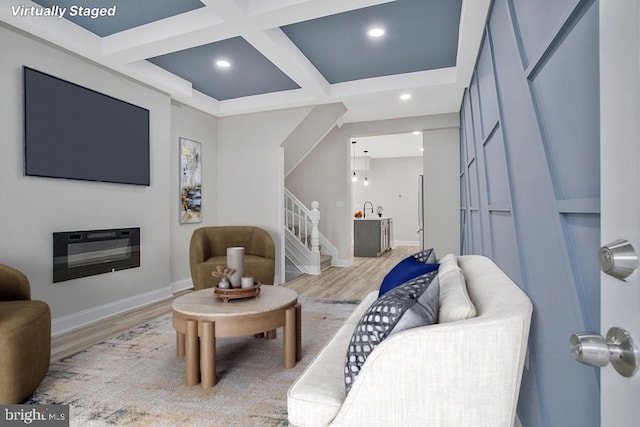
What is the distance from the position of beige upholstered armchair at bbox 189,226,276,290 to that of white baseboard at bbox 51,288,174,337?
46 centimetres

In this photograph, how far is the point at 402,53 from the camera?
12.0 ft

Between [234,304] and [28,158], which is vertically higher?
[28,158]

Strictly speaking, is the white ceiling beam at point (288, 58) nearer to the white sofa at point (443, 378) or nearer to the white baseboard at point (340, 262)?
the white sofa at point (443, 378)

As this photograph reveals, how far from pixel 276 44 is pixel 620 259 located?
10.3 ft

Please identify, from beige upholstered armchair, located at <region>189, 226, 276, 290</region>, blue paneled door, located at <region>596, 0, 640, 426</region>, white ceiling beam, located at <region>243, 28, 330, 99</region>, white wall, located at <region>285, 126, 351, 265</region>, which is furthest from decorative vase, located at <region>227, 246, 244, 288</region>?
white wall, located at <region>285, 126, 351, 265</region>

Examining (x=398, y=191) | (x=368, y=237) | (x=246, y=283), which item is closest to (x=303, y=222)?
(x=368, y=237)

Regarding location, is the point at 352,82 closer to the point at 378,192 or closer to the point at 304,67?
the point at 304,67

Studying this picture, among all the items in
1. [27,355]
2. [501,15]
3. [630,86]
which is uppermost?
[501,15]

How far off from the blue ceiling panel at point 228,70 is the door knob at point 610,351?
11.3 feet

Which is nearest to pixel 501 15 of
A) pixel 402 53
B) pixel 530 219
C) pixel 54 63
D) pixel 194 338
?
pixel 530 219

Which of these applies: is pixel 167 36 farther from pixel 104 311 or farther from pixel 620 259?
pixel 620 259

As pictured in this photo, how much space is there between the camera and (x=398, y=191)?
34.6 ft

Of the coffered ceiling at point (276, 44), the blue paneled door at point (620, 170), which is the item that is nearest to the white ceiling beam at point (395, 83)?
the coffered ceiling at point (276, 44)

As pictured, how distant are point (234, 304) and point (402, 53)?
2.98 metres
